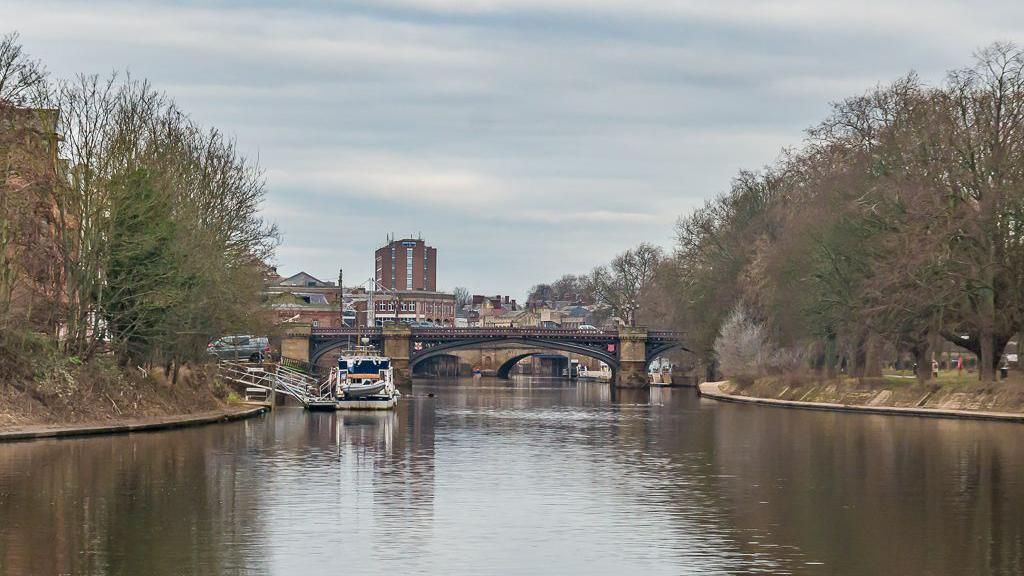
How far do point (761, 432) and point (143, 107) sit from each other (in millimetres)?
29500

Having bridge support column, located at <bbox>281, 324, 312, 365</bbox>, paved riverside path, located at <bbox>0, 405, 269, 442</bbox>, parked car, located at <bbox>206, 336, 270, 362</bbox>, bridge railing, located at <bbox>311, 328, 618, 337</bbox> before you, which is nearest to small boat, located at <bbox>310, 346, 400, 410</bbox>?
→ paved riverside path, located at <bbox>0, 405, 269, 442</bbox>

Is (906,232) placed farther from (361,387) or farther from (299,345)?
(299,345)

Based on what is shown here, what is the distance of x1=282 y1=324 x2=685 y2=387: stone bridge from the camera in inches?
5960

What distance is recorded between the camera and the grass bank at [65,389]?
54969 mm

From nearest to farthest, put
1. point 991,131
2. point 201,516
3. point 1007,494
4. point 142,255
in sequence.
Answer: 1. point 201,516
2. point 1007,494
3. point 142,255
4. point 991,131

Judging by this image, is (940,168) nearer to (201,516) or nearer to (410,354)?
(201,516)

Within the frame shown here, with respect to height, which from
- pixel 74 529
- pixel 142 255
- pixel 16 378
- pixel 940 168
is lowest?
pixel 74 529

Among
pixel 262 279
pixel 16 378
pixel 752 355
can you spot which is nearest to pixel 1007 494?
pixel 16 378

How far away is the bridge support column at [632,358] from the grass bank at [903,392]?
45.6m

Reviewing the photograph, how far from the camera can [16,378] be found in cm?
5572

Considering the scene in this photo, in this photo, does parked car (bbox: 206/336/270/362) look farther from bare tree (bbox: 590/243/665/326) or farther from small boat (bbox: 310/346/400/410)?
bare tree (bbox: 590/243/665/326)

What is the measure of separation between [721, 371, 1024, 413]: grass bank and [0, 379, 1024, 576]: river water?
40.8 feet

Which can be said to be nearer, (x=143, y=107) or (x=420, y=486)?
(x=420, y=486)

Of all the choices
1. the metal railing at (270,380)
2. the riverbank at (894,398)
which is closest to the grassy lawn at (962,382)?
the riverbank at (894,398)
